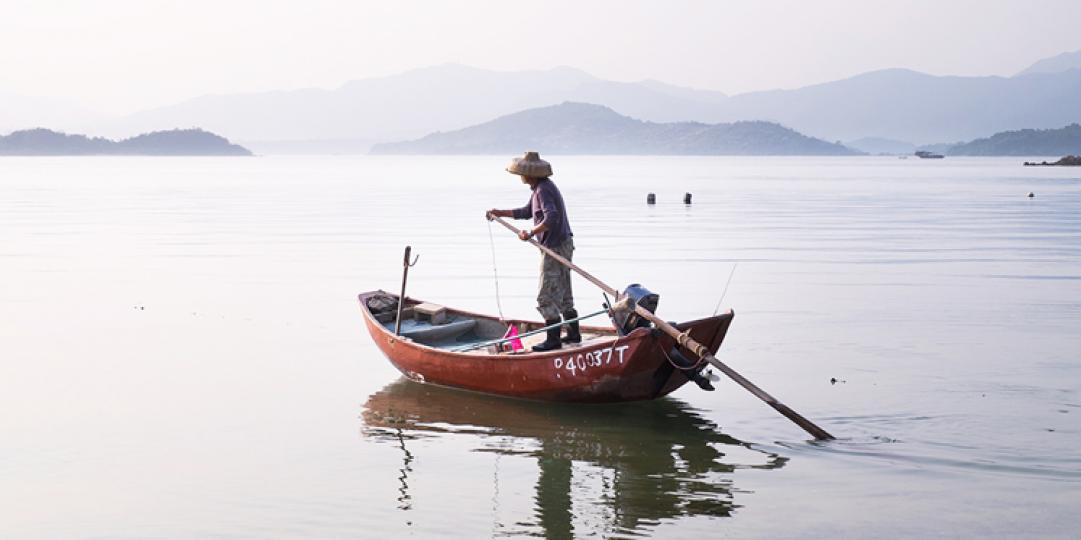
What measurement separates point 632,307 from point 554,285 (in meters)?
1.49

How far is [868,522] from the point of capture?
30.3ft

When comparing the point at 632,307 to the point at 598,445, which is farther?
the point at 632,307

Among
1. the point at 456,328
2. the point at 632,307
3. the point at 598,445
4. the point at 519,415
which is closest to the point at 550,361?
the point at 519,415

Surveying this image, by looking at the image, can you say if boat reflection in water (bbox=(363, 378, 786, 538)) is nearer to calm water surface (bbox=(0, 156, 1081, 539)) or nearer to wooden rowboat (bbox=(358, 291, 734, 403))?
calm water surface (bbox=(0, 156, 1081, 539))

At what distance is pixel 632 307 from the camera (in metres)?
12.0

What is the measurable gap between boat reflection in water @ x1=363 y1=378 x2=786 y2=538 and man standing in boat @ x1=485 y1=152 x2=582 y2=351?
986 millimetres

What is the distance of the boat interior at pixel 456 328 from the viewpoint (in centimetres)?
1411

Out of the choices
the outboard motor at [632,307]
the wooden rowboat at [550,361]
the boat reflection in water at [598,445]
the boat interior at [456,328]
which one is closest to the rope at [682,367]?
the wooden rowboat at [550,361]

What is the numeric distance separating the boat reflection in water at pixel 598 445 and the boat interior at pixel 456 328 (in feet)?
2.47

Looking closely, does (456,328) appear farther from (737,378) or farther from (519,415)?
(737,378)

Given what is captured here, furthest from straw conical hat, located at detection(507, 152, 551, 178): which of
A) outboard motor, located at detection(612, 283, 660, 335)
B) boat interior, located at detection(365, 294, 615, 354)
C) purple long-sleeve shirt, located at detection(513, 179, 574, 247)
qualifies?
boat interior, located at detection(365, 294, 615, 354)

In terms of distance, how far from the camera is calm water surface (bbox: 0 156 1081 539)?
31.3 ft

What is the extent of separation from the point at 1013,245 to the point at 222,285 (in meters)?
21.5

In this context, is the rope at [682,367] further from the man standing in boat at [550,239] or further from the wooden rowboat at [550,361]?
the man standing in boat at [550,239]
